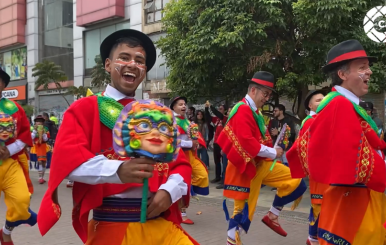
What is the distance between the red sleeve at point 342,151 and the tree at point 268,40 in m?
5.56

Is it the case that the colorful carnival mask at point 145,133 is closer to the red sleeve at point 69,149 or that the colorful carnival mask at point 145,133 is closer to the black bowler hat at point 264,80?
the red sleeve at point 69,149

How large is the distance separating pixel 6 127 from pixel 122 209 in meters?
3.25

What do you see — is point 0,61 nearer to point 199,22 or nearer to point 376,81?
point 199,22

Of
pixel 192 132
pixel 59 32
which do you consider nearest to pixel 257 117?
pixel 192 132

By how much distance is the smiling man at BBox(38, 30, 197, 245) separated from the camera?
2.33 metres

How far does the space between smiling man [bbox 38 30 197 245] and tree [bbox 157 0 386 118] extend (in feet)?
20.5

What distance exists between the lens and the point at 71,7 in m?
26.1

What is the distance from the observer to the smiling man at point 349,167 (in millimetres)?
3039

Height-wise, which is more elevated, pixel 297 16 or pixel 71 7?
pixel 71 7

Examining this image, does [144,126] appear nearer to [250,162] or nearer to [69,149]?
[69,149]

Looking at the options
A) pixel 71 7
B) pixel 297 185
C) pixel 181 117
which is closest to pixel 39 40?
pixel 71 7

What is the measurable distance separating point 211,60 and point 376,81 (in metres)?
3.30

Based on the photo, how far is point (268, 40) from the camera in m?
9.26

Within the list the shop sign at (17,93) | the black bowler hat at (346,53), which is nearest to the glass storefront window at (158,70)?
the shop sign at (17,93)
